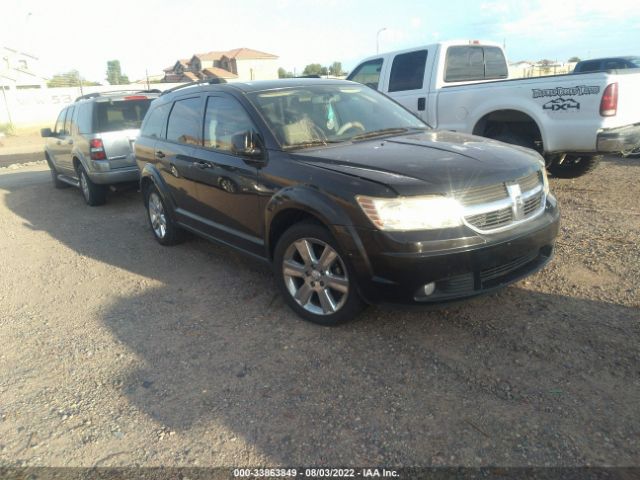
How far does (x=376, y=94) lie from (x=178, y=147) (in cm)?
207

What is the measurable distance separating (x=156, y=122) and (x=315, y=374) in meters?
3.96

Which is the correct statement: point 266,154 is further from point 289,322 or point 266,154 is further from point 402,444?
point 402,444

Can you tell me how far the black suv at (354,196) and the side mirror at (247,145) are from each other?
0.01 meters

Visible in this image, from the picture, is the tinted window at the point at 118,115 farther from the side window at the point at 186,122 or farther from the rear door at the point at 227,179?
the rear door at the point at 227,179

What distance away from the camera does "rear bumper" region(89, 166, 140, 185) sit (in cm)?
792

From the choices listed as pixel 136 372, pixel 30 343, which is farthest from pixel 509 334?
pixel 30 343

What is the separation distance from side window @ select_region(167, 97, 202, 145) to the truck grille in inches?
107

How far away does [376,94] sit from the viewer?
496 centimetres

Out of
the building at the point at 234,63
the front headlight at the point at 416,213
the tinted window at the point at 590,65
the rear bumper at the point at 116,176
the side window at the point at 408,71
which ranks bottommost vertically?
the rear bumper at the point at 116,176

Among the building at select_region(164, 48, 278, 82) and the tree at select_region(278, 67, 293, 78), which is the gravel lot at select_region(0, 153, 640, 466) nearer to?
the tree at select_region(278, 67, 293, 78)

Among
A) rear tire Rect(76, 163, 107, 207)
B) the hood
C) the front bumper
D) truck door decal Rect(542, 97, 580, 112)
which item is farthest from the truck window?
rear tire Rect(76, 163, 107, 207)

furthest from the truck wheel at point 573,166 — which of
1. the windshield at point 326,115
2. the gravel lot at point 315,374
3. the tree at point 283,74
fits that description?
the tree at point 283,74

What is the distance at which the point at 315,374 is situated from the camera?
3.08 m

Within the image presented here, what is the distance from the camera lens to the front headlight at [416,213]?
302 cm
